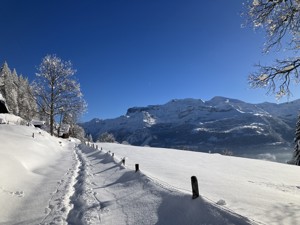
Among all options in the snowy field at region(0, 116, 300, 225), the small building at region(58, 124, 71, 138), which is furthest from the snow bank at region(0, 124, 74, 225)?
the small building at region(58, 124, 71, 138)

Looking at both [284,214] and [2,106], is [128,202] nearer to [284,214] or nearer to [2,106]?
[284,214]

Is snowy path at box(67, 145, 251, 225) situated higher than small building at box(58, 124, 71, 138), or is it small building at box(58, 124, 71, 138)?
small building at box(58, 124, 71, 138)

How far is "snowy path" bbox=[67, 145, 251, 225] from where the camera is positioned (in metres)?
8.07

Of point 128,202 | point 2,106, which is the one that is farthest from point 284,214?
point 2,106

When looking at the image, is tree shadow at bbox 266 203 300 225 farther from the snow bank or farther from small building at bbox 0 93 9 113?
small building at bbox 0 93 9 113

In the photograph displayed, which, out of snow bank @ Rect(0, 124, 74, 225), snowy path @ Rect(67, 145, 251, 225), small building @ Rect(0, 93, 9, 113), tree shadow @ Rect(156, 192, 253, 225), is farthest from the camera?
small building @ Rect(0, 93, 9, 113)

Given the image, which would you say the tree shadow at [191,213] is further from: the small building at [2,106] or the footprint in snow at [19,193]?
the small building at [2,106]

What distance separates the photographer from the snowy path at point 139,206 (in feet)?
26.5

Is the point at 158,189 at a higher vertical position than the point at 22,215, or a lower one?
higher

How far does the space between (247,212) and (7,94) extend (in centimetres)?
8235

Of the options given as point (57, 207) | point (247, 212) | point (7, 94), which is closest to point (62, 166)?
point (57, 207)

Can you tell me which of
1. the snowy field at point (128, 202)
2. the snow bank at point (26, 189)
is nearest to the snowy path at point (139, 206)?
the snowy field at point (128, 202)

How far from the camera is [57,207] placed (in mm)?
10461

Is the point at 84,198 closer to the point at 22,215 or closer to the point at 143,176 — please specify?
the point at 22,215
